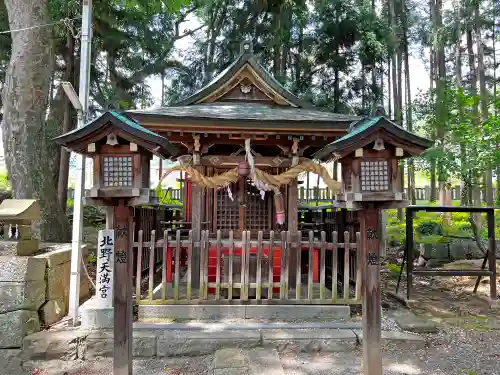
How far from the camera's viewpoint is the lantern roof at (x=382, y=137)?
12.0 ft

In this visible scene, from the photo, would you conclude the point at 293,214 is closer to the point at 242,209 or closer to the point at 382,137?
the point at 242,209

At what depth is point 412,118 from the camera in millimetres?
14055

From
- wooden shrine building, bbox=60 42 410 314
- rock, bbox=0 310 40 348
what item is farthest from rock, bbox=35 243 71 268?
wooden shrine building, bbox=60 42 410 314

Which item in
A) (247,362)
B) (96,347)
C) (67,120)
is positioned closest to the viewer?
(247,362)

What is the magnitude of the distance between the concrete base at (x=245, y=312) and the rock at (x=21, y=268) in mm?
1746

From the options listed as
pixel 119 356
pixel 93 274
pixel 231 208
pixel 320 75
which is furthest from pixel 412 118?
pixel 119 356

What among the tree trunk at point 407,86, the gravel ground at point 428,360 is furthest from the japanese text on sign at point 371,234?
the tree trunk at point 407,86

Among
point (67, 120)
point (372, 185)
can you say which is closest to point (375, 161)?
point (372, 185)

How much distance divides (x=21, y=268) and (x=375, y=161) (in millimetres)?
5510

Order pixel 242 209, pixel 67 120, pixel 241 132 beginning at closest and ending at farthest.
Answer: pixel 241 132, pixel 242 209, pixel 67 120

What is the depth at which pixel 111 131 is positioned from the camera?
3613mm

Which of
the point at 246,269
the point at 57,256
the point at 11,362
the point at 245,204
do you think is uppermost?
the point at 245,204

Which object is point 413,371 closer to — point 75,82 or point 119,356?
point 119,356

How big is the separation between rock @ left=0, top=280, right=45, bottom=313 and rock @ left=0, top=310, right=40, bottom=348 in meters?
0.09
